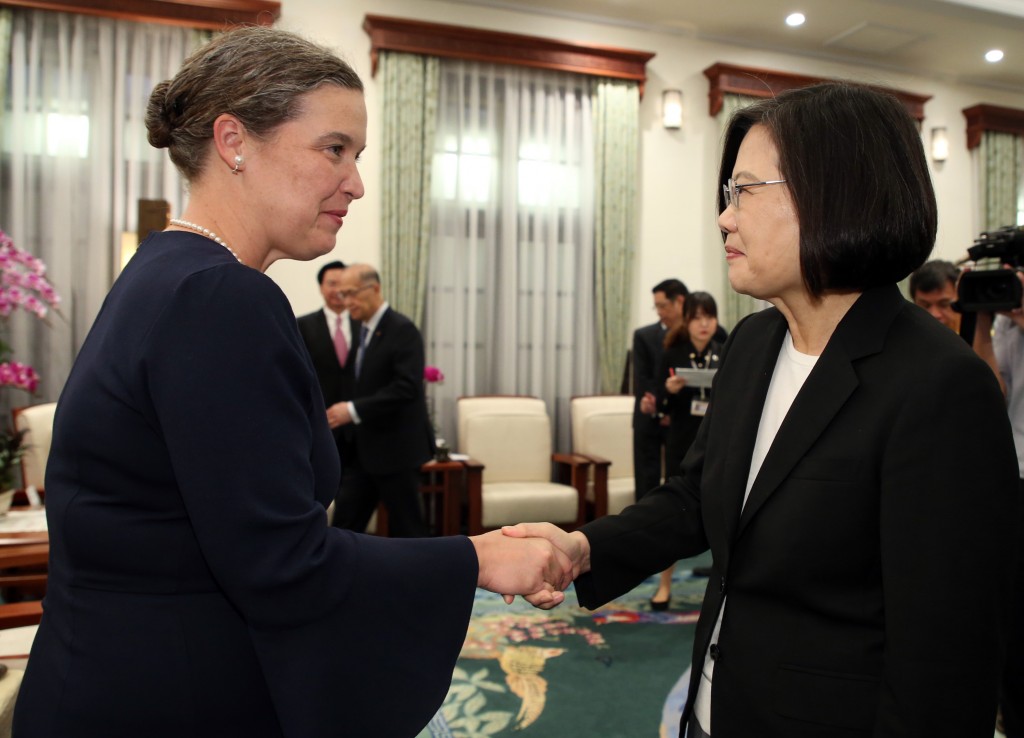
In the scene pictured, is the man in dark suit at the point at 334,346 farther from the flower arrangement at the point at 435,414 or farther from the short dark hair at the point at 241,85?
the short dark hair at the point at 241,85

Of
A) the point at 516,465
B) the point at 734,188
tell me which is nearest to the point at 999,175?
the point at 516,465

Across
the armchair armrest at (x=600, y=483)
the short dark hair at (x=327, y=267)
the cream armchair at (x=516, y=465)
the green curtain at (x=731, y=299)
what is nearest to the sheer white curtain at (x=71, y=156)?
the short dark hair at (x=327, y=267)

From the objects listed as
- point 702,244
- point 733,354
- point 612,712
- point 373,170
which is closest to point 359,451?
point 612,712

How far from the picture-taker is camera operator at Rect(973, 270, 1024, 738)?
2.22 meters

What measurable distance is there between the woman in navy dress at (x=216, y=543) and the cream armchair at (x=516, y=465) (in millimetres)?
4050

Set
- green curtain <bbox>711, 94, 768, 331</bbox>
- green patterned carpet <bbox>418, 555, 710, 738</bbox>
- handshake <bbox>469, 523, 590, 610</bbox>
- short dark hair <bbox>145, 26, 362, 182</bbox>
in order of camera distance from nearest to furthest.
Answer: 1. short dark hair <bbox>145, 26, 362, 182</bbox>
2. handshake <bbox>469, 523, 590, 610</bbox>
3. green patterned carpet <bbox>418, 555, 710, 738</bbox>
4. green curtain <bbox>711, 94, 768, 331</bbox>

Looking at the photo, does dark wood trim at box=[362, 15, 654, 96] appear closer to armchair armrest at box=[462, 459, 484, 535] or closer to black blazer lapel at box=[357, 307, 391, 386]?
black blazer lapel at box=[357, 307, 391, 386]

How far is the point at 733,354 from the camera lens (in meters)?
1.48

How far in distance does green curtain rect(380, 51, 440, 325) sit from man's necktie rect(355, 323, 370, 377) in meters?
1.42

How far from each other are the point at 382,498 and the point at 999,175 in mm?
7202

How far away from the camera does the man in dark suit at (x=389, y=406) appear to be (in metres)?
4.09

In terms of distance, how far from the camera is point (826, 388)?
1.14 meters

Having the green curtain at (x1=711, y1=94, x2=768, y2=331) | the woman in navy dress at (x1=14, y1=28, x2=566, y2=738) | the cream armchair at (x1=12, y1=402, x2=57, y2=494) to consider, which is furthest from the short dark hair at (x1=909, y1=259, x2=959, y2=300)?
the cream armchair at (x1=12, y1=402, x2=57, y2=494)

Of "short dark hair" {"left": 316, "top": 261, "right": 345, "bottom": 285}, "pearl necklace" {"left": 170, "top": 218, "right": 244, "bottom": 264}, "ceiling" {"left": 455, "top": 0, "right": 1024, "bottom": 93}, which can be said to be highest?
"ceiling" {"left": 455, "top": 0, "right": 1024, "bottom": 93}
